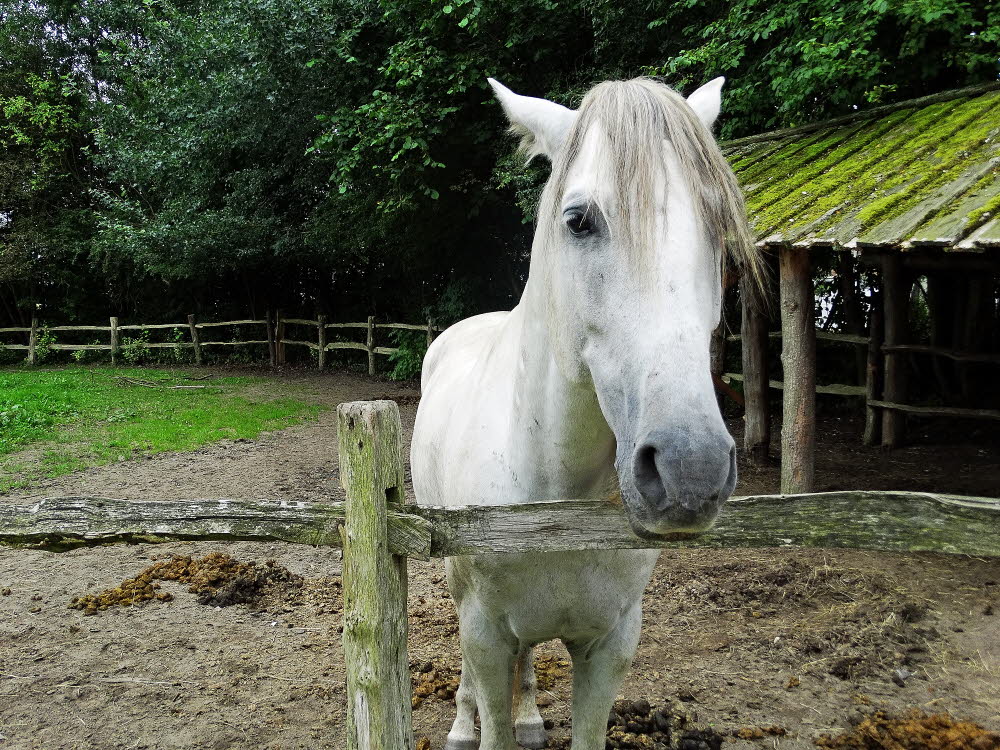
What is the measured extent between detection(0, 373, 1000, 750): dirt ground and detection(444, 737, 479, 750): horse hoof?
20 cm

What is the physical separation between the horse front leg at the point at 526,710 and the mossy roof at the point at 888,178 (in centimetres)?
318

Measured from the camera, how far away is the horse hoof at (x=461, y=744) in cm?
298

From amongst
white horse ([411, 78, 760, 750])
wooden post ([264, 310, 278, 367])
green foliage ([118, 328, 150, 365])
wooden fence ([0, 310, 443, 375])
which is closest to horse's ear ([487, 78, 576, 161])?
white horse ([411, 78, 760, 750])

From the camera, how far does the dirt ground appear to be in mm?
3268

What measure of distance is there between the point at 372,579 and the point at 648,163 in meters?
1.29

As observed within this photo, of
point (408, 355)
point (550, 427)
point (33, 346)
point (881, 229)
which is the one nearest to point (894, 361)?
point (881, 229)

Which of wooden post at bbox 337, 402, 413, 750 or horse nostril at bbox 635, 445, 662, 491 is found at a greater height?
horse nostril at bbox 635, 445, 662, 491

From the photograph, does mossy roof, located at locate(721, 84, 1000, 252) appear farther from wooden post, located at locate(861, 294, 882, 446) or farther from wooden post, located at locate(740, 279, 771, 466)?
wooden post, located at locate(861, 294, 882, 446)

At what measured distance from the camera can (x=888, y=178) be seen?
5133mm

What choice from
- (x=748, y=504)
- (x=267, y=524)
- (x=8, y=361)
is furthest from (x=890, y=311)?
(x=8, y=361)

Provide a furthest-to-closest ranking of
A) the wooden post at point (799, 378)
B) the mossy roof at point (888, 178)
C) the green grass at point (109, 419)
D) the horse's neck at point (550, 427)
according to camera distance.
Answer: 1. the green grass at point (109, 419)
2. the wooden post at point (799, 378)
3. the mossy roof at point (888, 178)
4. the horse's neck at point (550, 427)

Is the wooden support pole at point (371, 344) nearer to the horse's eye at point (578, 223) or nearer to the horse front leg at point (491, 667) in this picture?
the horse front leg at point (491, 667)

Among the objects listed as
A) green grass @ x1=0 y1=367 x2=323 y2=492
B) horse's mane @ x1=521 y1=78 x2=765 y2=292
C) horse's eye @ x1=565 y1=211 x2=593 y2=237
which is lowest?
green grass @ x1=0 y1=367 x2=323 y2=492

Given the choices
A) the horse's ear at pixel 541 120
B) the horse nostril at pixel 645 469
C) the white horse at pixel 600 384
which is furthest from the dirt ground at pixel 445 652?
the horse's ear at pixel 541 120
